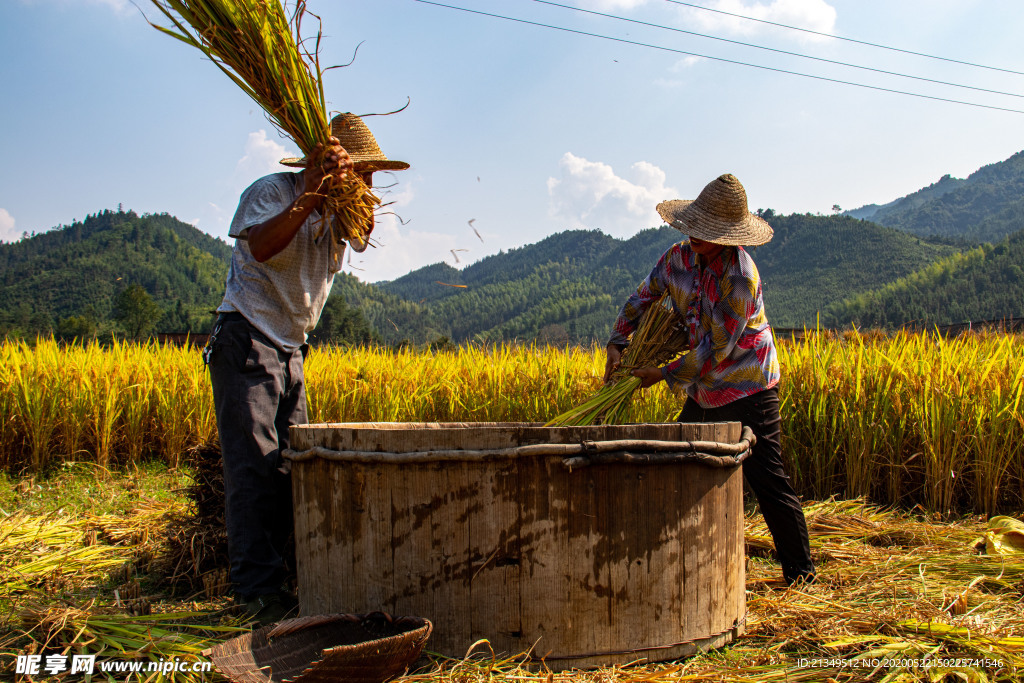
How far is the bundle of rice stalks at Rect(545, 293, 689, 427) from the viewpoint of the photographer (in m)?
2.61

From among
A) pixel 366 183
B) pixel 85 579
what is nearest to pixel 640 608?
pixel 366 183

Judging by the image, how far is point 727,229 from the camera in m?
2.34

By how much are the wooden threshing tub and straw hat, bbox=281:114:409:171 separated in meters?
1.06

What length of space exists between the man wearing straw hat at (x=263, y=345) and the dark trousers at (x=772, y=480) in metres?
1.54

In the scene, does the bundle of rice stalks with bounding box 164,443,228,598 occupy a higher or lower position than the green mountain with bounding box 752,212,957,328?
lower

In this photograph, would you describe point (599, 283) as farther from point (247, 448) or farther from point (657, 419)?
point (247, 448)

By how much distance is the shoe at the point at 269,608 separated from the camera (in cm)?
207

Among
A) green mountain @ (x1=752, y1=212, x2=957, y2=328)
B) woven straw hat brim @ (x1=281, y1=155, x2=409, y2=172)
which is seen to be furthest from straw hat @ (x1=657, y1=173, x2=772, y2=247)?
green mountain @ (x1=752, y1=212, x2=957, y2=328)

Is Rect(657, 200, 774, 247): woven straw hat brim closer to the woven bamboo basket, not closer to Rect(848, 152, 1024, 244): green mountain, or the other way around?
the woven bamboo basket

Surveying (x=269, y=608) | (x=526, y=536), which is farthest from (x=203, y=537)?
(x=526, y=536)

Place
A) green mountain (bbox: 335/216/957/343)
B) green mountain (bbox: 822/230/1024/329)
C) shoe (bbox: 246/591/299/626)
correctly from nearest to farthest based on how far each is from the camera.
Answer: shoe (bbox: 246/591/299/626)
green mountain (bbox: 822/230/1024/329)
green mountain (bbox: 335/216/957/343)

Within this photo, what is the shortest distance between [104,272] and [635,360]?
10598 cm

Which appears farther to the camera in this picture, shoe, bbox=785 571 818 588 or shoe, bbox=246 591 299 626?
shoe, bbox=785 571 818 588

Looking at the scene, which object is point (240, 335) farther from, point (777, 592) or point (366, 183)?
point (777, 592)
